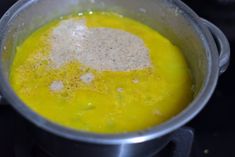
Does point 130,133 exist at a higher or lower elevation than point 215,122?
higher

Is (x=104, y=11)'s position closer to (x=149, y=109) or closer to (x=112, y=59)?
(x=112, y=59)

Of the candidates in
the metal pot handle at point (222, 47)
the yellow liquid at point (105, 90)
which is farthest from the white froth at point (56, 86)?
the metal pot handle at point (222, 47)

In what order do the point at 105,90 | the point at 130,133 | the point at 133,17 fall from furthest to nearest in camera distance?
the point at 133,17 → the point at 105,90 → the point at 130,133

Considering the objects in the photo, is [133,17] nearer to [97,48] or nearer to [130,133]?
[97,48]

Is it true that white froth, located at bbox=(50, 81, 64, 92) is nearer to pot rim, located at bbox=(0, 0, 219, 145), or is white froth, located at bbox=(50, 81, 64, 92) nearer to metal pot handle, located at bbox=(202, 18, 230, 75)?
pot rim, located at bbox=(0, 0, 219, 145)

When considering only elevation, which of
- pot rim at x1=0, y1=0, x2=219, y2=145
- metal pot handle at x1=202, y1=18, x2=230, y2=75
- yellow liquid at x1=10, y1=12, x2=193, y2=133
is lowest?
yellow liquid at x1=10, y1=12, x2=193, y2=133

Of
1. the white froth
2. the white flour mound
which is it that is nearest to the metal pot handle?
the white flour mound

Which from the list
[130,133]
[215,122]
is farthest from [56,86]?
[215,122]
